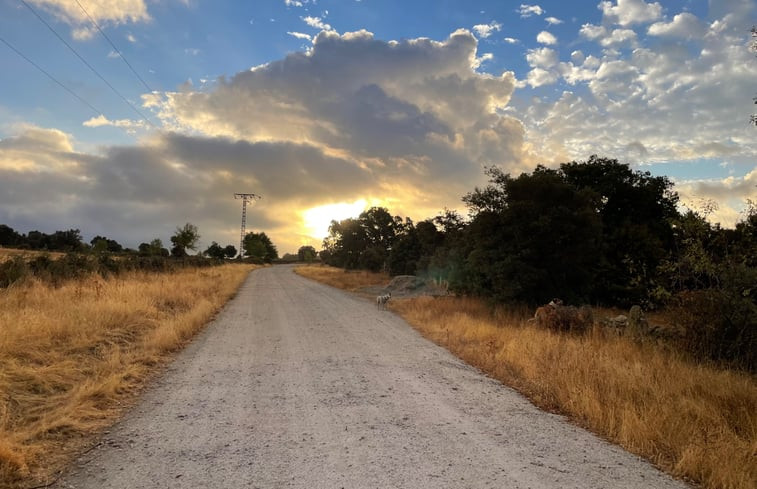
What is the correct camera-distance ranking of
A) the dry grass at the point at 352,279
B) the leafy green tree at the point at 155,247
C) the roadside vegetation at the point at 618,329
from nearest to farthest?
the roadside vegetation at the point at 618,329, the dry grass at the point at 352,279, the leafy green tree at the point at 155,247

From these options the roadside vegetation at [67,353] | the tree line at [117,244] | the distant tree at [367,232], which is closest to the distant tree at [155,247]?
the tree line at [117,244]

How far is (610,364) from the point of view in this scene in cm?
778

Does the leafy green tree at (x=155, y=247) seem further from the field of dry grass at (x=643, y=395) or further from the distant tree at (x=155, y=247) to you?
the field of dry grass at (x=643, y=395)

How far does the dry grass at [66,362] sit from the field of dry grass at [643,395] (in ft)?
19.3

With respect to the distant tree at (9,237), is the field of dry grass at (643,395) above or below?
below

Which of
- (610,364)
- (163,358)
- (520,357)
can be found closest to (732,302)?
(610,364)

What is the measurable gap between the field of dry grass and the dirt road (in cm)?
38

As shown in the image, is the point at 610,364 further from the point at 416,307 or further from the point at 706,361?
the point at 416,307

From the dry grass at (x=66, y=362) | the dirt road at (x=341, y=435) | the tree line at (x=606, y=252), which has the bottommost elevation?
the dirt road at (x=341, y=435)

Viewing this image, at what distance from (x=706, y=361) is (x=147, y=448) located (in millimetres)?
10051

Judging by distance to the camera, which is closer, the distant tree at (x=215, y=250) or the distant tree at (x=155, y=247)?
the distant tree at (x=155, y=247)

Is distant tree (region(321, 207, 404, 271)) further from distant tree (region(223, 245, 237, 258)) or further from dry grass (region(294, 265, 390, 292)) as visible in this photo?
distant tree (region(223, 245, 237, 258))

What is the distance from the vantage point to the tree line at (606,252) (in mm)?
9516

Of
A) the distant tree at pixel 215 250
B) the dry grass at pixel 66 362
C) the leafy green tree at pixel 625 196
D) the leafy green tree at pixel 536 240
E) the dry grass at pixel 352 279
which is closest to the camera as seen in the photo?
the dry grass at pixel 66 362
